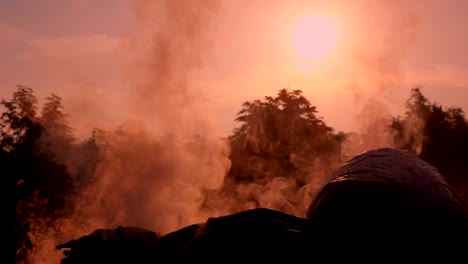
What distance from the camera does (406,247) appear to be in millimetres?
3441

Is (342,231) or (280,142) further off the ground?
(280,142)

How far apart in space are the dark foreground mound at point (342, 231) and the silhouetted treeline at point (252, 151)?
34.0 ft

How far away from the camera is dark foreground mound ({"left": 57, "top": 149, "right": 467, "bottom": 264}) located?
111 inches

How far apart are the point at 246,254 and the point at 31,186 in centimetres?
1853

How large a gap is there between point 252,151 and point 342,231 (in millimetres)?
20132

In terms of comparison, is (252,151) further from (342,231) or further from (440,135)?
(342,231)

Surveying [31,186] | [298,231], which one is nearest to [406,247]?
[298,231]

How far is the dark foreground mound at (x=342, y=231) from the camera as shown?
2.81 metres

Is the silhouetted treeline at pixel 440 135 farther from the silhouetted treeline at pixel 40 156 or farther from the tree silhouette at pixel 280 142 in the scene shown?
the silhouetted treeline at pixel 40 156

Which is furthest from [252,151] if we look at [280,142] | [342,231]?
[342,231]

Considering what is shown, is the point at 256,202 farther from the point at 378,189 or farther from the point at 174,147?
the point at 378,189

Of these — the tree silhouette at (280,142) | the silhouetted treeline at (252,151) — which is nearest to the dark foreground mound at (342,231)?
the silhouetted treeline at (252,151)

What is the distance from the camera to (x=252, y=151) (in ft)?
76.8

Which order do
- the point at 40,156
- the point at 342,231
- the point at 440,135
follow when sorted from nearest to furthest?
the point at 342,231 → the point at 40,156 → the point at 440,135
